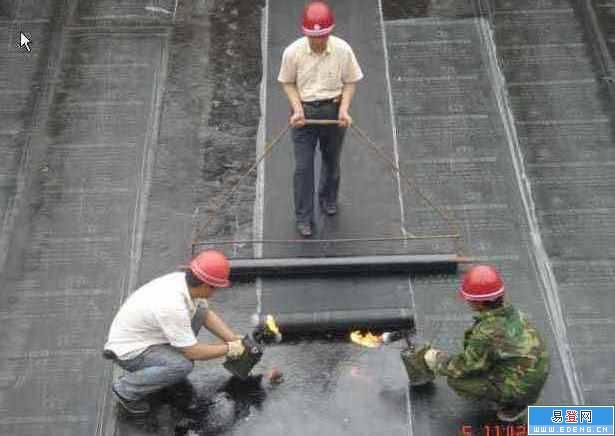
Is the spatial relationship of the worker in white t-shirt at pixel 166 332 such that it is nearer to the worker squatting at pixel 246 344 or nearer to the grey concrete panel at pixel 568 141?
the worker squatting at pixel 246 344

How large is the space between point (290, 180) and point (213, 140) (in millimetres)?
844

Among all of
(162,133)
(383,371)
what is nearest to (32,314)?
(162,133)

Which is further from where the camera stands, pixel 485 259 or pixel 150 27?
pixel 150 27

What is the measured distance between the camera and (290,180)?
7582mm

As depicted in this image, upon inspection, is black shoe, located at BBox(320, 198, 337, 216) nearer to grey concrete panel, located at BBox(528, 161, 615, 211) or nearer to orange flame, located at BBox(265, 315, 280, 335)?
orange flame, located at BBox(265, 315, 280, 335)

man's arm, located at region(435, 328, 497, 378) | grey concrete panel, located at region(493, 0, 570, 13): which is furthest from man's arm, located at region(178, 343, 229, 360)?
grey concrete panel, located at region(493, 0, 570, 13)

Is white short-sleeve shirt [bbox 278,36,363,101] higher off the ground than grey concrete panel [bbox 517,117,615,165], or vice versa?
white short-sleeve shirt [bbox 278,36,363,101]

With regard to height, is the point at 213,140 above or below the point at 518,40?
below

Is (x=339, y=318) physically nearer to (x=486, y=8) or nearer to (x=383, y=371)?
(x=383, y=371)

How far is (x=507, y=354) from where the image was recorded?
539 cm

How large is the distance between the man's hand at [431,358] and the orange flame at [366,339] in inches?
23.3

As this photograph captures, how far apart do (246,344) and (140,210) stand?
1980 mm

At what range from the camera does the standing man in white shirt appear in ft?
20.0

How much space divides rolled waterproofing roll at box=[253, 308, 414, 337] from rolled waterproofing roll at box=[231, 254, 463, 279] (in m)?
0.43
